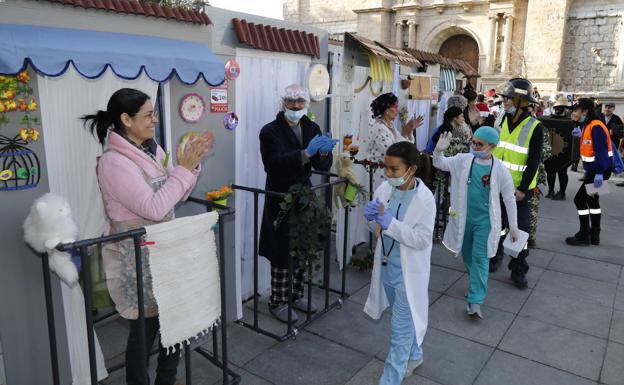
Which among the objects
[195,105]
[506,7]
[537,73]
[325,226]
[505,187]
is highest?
[506,7]

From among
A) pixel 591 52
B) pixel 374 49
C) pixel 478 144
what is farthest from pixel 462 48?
pixel 478 144

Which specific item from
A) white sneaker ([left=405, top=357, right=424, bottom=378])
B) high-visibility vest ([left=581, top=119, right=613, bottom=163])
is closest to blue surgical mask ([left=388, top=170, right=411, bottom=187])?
white sneaker ([left=405, top=357, right=424, bottom=378])

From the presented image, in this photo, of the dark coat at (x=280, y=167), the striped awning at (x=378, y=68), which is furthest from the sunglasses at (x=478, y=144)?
the striped awning at (x=378, y=68)

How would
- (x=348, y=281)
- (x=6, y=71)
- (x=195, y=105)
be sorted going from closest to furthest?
(x=6, y=71) → (x=195, y=105) → (x=348, y=281)

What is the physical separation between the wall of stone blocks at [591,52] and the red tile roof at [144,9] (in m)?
19.5

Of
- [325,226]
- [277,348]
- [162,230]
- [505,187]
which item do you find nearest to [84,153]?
[162,230]

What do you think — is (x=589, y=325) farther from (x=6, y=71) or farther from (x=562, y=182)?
(x=562, y=182)

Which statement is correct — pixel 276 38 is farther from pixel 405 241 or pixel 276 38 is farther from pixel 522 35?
pixel 522 35

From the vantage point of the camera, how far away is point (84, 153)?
2914 millimetres

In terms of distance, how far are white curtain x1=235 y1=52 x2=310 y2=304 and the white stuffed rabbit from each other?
1.87 meters

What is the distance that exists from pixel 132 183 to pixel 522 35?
21460 mm

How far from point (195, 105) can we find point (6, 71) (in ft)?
4.54

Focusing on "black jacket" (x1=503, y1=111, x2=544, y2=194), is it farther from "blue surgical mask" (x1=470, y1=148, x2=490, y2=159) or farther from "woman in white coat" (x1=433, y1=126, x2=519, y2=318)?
"blue surgical mask" (x1=470, y1=148, x2=490, y2=159)

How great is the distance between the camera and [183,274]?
253cm
